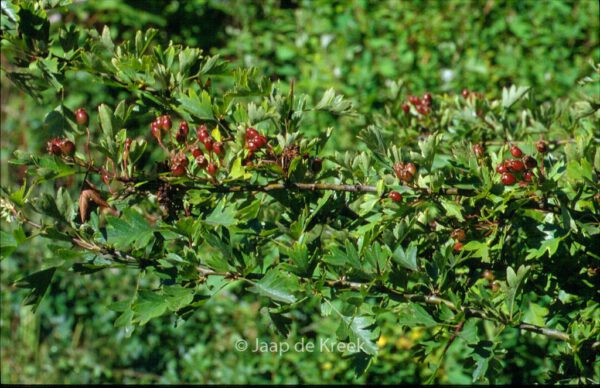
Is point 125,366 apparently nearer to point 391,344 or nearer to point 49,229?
point 391,344

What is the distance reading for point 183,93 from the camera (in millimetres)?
1796

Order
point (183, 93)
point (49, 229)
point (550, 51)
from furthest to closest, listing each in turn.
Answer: point (550, 51) < point (183, 93) < point (49, 229)

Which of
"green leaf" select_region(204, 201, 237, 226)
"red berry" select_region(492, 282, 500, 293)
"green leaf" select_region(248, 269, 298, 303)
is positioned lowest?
"red berry" select_region(492, 282, 500, 293)

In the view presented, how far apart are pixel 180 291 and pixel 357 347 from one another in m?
0.42

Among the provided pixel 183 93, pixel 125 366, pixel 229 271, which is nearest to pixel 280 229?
pixel 229 271

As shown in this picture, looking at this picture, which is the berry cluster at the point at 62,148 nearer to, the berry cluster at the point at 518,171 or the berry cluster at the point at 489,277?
the berry cluster at the point at 518,171

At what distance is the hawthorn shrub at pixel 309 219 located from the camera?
1.59 meters

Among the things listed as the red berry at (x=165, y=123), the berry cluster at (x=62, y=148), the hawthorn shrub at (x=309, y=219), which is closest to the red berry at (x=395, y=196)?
the hawthorn shrub at (x=309, y=219)

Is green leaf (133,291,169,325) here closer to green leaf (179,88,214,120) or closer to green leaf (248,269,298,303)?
green leaf (248,269,298,303)

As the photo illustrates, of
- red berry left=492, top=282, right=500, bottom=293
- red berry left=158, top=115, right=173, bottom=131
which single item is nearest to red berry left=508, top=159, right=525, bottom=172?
red berry left=492, top=282, right=500, bottom=293

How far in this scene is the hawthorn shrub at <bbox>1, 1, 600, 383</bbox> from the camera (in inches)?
62.7

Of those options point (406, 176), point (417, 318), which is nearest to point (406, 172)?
point (406, 176)

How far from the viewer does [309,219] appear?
64.7 inches

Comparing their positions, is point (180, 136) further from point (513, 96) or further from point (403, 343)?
point (403, 343)
